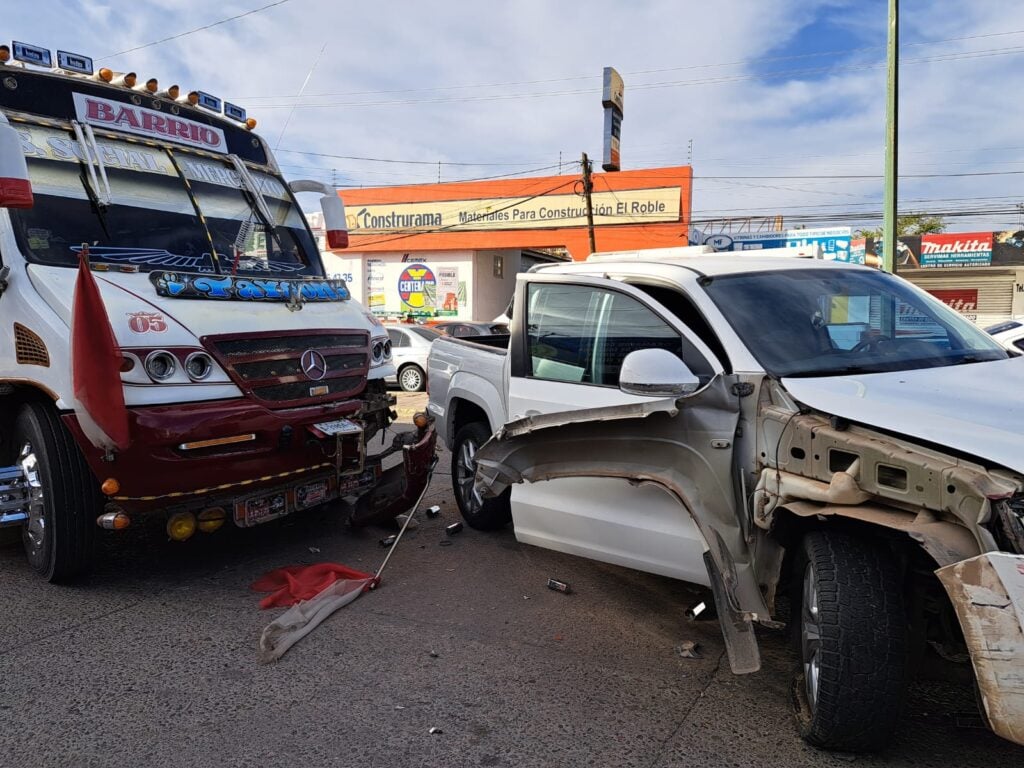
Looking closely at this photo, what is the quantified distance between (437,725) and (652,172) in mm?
24511

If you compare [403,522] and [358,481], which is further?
[403,522]

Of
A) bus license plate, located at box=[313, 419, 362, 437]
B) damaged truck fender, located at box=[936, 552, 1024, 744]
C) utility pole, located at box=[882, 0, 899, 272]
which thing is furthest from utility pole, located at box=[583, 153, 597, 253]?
damaged truck fender, located at box=[936, 552, 1024, 744]

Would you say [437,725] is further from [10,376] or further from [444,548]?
[10,376]

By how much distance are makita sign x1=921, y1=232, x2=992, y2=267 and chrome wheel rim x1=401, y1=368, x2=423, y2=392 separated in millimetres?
24890

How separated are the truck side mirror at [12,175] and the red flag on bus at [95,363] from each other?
0.51 meters

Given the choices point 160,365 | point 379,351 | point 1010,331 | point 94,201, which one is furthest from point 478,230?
point 160,365

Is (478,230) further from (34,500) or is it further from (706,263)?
(706,263)

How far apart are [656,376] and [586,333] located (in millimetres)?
1081

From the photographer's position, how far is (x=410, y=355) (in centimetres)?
1542

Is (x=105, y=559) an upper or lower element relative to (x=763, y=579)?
lower

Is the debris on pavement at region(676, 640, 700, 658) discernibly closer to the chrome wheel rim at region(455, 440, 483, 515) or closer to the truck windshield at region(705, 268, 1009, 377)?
the truck windshield at region(705, 268, 1009, 377)

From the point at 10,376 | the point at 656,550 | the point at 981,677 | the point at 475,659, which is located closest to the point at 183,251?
the point at 10,376

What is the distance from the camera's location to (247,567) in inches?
198

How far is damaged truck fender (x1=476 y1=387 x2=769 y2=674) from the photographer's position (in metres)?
3.07
